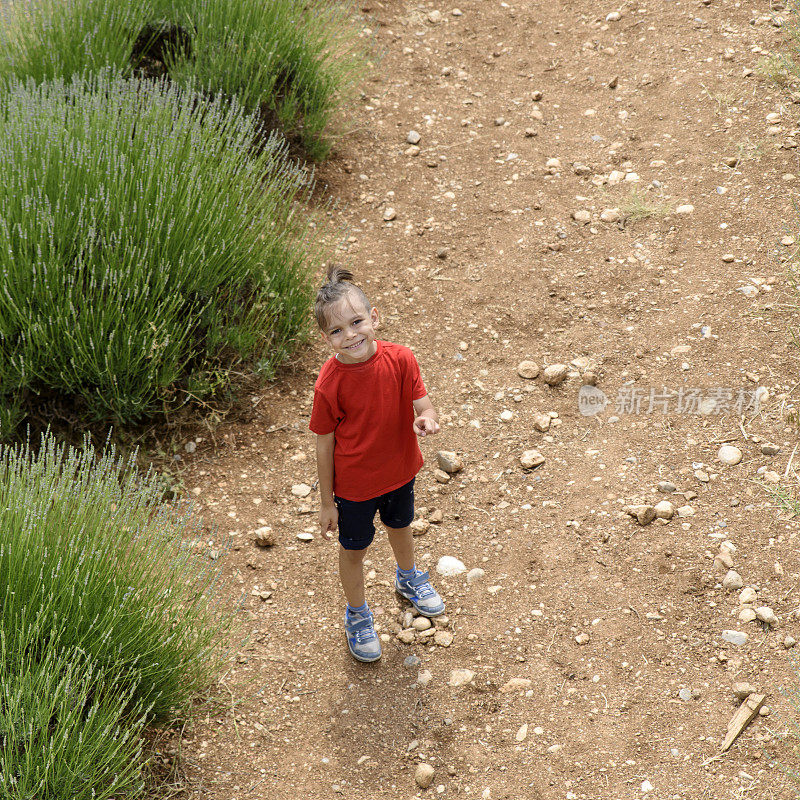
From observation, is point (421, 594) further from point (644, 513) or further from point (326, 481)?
point (644, 513)

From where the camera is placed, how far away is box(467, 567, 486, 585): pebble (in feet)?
10.6

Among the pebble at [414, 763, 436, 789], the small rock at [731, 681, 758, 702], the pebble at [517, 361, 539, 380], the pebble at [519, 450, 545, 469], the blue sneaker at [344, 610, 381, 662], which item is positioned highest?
the pebble at [517, 361, 539, 380]

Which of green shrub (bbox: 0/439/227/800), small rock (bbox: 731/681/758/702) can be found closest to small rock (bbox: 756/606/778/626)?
small rock (bbox: 731/681/758/702)

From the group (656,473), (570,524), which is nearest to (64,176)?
(570,524)

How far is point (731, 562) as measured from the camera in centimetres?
300

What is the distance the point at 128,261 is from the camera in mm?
3559

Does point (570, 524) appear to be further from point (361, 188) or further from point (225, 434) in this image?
point (361, 188)

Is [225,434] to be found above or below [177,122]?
below

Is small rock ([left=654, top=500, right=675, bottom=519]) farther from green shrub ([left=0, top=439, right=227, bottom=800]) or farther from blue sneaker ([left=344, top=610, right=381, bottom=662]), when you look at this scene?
green shrub ([left=0, top=439, right=227, bottom=800])

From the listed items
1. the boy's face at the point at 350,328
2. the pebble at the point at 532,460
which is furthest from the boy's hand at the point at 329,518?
the pebble at the point at 532,460

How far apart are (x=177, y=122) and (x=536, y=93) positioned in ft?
8.35

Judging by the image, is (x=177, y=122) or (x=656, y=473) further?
(x=177, y=122)

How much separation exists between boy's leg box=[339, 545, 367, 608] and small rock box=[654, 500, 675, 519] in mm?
1198

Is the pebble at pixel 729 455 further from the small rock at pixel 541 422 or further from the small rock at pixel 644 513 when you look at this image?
the small rock at pixel 541 422
